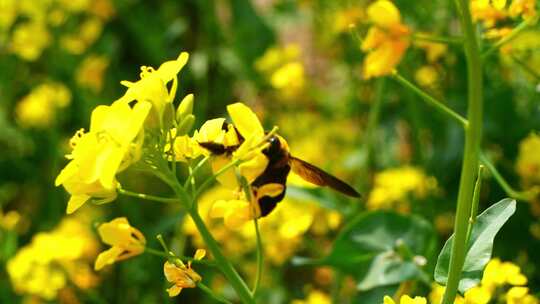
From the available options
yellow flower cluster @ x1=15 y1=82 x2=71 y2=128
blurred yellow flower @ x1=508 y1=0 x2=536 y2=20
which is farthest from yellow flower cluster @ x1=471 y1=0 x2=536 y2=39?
yellow flower cluster @ x1=15 y1=82 x2=71 y2=128

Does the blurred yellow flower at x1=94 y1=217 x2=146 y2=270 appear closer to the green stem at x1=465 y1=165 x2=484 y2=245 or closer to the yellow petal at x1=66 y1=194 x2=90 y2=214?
the yellow petal at x1=66 y1=194 x2=90 y2=214

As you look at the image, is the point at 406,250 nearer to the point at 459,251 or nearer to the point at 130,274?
the point at 459,251

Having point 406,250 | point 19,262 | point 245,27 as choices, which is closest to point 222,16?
point 245,27

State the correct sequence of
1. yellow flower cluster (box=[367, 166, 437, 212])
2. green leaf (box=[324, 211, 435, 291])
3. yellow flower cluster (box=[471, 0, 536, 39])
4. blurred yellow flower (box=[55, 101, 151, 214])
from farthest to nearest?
yellow flower cluster (box=[367, 166, 437, 212]) → green leaf (box=[324, 211, 435, 291]) → yellow flower cluster (box=[471, 0, 536, 39]) → blurred yellow flower (box=[55, 101, 151, 214])

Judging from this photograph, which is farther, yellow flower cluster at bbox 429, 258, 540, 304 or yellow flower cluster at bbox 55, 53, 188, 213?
yellow flower cluster at bbox 429, 258, 540, 304

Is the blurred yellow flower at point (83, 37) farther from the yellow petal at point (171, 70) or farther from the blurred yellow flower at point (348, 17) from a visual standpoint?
the yellow petal at point (171, 70)

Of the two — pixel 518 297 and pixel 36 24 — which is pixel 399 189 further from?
pixel 36 24

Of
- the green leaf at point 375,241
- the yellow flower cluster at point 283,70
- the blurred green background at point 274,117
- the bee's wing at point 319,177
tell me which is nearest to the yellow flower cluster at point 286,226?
the blurred green background at point 274,117
